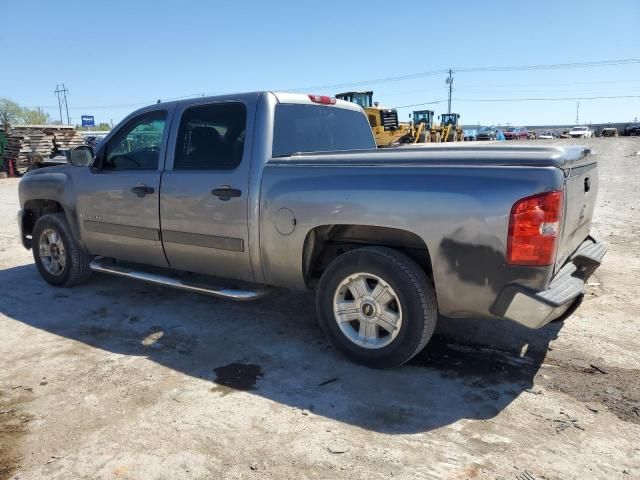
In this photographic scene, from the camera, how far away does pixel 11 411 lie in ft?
10.2

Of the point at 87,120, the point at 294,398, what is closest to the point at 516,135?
the point at 87,120

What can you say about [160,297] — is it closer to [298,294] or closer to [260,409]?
[298,294]

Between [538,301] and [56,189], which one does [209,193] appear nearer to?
[56,189]

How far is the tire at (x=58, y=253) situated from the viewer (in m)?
5.33

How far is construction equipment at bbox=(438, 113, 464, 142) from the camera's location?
41.7 metres

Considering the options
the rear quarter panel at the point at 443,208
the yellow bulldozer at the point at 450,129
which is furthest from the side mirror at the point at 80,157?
the yellow bulldozer at the point at 450,129

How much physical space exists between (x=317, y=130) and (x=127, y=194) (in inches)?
72.6

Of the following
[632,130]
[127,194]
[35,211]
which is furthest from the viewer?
[632,130]

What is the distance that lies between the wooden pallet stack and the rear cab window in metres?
21.4

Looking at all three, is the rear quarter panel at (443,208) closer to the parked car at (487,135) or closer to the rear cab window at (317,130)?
the rear cab window at (317,130)

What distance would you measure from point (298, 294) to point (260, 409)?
2.17 meters

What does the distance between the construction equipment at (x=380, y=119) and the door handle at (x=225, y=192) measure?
23608mm

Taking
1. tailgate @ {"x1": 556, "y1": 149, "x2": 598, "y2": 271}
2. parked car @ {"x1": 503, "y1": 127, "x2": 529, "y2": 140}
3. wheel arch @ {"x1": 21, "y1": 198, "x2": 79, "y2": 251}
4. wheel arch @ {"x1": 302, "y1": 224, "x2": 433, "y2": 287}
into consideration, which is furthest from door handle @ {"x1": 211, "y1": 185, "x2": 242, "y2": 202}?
parked car @ {"x1": 503, "y1": 127, "x2": 529, "y2": 140}

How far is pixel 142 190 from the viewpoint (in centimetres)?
446
